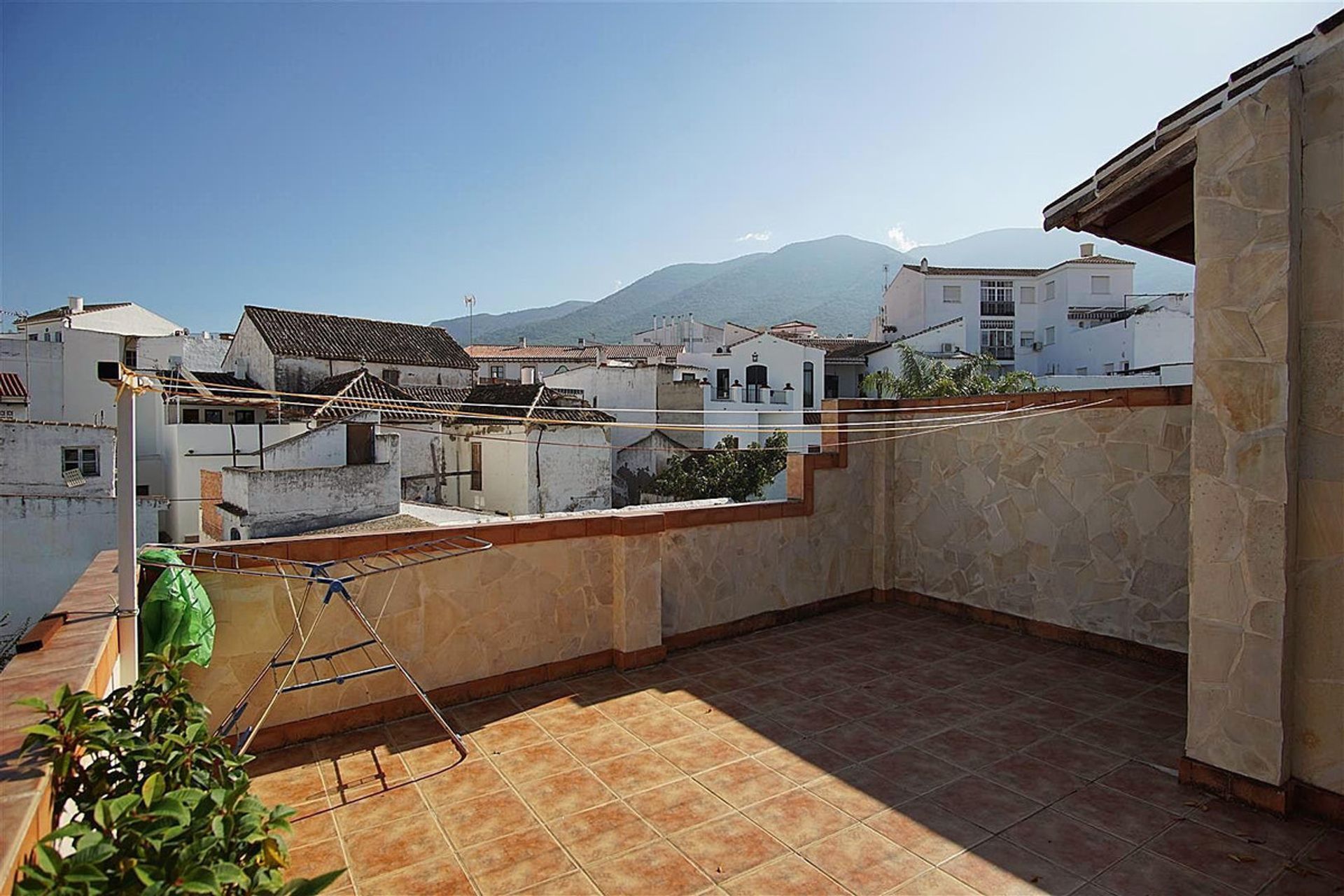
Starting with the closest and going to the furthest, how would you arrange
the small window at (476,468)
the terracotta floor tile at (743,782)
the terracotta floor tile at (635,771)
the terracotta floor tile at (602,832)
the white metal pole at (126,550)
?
the white metal pole at (126,550), the terracotta floor tile at (602,832), the terracotta floor tile at (743,782), the terracotta floor tile at (635,771), the small window at (476,468)

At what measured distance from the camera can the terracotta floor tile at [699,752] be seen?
12.9 feet

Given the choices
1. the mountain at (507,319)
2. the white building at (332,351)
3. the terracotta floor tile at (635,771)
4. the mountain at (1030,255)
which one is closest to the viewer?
the terracotta floor tile at (635,771)

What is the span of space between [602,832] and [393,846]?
0.94m

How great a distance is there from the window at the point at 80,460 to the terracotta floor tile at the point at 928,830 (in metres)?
18.7

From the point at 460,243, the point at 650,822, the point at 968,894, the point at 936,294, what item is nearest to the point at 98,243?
the point at 460,243

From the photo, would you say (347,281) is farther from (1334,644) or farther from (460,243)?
(1334,644)

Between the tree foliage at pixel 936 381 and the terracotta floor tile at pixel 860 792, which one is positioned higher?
the tree foliage at pixel 936 381

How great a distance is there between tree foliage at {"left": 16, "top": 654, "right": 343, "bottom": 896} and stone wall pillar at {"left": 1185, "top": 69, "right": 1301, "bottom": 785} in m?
4.05

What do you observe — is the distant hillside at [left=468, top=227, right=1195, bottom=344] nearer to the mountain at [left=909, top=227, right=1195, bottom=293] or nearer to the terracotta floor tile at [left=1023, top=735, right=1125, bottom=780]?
the mountain at [left=909, top=227, right=1195, bottom=293]

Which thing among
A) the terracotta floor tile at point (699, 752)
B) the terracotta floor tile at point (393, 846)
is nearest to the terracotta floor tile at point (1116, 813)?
the terracotta floor tile at point (699, 752)

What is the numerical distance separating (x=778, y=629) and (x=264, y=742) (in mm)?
4062

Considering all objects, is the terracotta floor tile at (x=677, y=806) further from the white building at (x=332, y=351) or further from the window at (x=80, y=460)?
the white building at (x=332, y=351)

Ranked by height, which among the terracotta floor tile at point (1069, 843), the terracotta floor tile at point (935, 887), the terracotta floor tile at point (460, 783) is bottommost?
the terracotta floor tile at point (1069, 843)

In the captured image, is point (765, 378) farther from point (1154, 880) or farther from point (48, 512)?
point (1154, 880)
